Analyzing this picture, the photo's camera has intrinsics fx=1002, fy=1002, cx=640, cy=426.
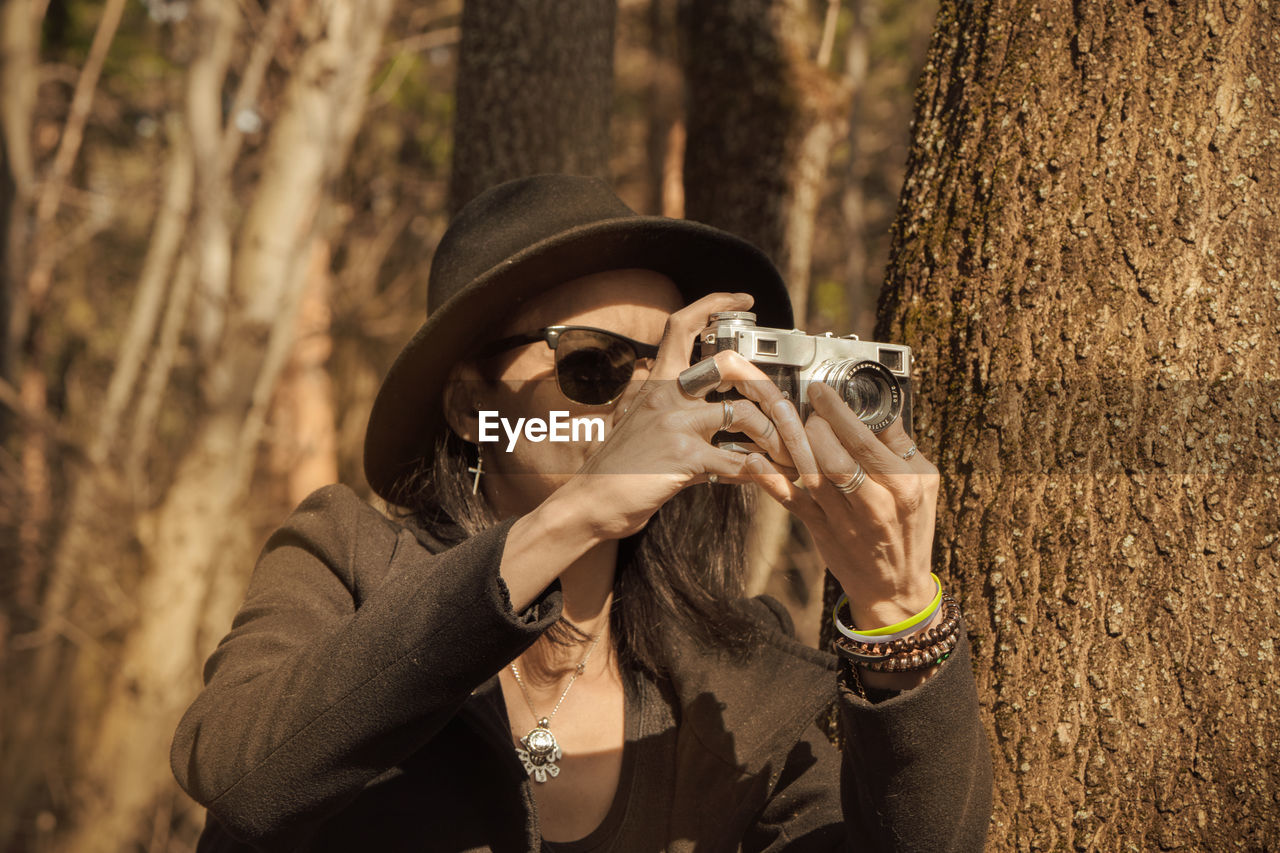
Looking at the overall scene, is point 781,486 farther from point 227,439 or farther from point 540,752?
point 227,439

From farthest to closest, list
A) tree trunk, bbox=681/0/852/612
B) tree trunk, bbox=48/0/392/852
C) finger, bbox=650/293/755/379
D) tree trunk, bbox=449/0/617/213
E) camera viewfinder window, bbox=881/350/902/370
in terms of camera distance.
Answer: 1. tree trunk, bbox=48/0/392/852
2. tree trunk, bbox=681/0/852/612
3. tree trunk, bbox=449/0/617/213
4. camera viewfinder window, bbox=881/350/902/370
5. finger, bbox=650/293/755/379

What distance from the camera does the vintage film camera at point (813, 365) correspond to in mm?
1646

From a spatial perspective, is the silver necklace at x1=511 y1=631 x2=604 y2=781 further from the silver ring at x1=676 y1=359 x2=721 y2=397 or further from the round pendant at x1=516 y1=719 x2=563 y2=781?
the silver ring at x1=676 y1=359 x2=721 y2=397

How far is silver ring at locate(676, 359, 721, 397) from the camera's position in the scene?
5.23 feet

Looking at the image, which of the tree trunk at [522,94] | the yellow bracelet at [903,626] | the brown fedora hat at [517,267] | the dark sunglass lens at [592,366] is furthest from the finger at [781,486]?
the tree trunk at [522,94]

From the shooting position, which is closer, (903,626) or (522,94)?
(903,626)

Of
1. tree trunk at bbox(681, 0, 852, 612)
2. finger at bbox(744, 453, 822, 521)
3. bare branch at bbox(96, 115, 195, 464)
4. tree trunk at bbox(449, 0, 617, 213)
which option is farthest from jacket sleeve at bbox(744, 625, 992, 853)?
bare branch at bbox(96, 115, 195, 464)

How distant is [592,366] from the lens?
2021 mm

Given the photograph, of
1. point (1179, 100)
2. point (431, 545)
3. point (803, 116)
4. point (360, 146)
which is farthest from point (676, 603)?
point (360, 146)

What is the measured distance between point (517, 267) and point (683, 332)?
0.45m

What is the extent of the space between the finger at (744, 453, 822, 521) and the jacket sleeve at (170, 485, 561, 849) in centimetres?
36

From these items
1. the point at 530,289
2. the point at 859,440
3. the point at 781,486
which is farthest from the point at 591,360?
the point at 859,440

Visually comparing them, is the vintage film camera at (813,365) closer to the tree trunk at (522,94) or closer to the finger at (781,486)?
the finger at (781,486)

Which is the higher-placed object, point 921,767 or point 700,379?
point 700,379
